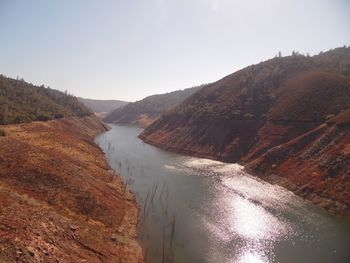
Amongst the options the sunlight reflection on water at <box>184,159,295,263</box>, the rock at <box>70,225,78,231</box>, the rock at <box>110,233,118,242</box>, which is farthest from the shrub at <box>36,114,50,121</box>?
the rock at <box>70,225,78,231</box>

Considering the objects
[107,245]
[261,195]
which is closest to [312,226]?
[261,195]

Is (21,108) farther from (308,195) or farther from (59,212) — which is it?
(308,195)

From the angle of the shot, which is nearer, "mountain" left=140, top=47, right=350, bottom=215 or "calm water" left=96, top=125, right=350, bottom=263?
"calm water" left=96, top=125, right=350, bottom=263

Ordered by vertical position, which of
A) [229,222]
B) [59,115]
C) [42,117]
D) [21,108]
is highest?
[21,108]

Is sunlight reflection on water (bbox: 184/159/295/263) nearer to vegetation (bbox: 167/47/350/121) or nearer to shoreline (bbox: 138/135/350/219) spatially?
shoreline (bbox: 138/135/350/219)

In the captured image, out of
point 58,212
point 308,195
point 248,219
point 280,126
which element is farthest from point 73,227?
point 280,126

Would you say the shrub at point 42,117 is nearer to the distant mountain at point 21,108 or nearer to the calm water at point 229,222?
the distant mountain at point 21,108
